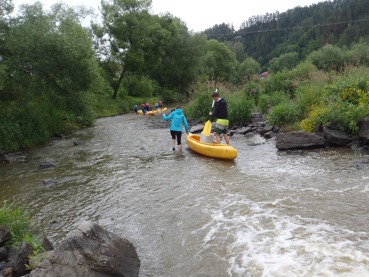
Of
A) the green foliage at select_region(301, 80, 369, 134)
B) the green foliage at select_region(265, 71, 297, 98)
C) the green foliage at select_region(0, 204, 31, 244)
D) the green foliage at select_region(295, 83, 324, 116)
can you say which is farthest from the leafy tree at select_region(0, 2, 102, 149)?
the green foliage at select_region(301, 80, 369, 134)

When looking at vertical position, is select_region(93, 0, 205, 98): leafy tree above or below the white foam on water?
above

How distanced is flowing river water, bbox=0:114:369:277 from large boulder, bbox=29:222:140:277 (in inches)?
16.6

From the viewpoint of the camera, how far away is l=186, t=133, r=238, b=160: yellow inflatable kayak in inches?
397

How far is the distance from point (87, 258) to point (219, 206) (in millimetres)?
3173

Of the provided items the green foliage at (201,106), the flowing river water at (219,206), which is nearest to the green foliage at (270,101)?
the green foliage at (201,106)

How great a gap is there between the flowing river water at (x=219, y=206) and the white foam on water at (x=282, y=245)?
15mm

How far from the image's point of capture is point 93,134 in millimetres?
18844

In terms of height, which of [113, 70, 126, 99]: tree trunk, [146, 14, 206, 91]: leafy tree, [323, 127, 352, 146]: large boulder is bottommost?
[323, 127, 352, 146]: large boulder

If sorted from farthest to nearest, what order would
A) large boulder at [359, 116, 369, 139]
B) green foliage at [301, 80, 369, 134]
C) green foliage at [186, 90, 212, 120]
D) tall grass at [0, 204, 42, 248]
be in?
green foliage at [186, 90, 212, 120] → green foliage at [301, 80, 369, 134] → large boulder at [359, 116, 369, 139] → tall grass at [0, 204, 42, 248]

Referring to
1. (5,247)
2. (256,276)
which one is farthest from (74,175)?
(256,276)

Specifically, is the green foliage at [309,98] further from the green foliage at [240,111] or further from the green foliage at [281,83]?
the green foliage at [281,83]

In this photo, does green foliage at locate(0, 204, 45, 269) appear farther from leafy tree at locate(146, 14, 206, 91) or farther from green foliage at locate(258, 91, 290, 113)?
leafy tree at locate(146, 14, 206, 91)

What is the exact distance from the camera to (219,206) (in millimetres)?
6453

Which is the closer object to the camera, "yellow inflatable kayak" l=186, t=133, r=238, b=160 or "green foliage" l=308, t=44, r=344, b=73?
"yellow inflatable kayak" l=186, t=133, r=238, b=160
